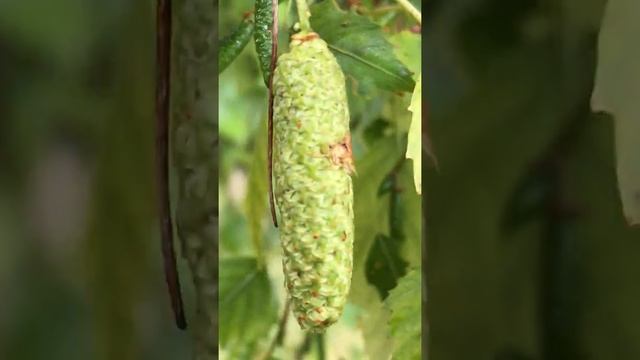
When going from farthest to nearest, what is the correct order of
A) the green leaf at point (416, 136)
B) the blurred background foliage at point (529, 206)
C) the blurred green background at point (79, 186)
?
the blurred background foliage at point (529, 206), the green leaf at point (416, 136), the blurred green background at point (79, 186)

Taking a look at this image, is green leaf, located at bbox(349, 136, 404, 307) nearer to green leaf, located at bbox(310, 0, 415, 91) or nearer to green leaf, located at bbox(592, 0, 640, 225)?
green leaf, located at bbox(310, 0, 415, 91)

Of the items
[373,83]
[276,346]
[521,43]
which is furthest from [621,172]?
[276,346]

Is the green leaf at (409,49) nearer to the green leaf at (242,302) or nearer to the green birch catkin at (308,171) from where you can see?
the green birch catkin at (308,171)

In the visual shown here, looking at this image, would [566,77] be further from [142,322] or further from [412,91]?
[142,322]

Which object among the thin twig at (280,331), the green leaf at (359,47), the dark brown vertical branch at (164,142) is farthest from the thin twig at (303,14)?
the thin twig at (280,331)

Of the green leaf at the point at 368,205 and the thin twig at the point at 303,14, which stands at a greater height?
the thin twig at the point at 303,14

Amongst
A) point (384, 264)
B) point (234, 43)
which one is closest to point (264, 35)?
point (234, 43)
